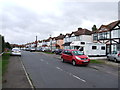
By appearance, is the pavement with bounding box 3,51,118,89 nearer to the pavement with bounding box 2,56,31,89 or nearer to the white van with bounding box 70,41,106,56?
the pavement with bounding box 2,56,31,89

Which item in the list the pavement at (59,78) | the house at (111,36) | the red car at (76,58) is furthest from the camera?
the house at (111,36)

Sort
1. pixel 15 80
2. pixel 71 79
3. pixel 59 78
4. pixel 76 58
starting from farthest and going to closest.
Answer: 1. pixel 76 58
2. pixel 59 78
3. pixel 71 79
4. pixel 15 80

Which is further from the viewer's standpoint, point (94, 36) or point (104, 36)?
point (94, 36)

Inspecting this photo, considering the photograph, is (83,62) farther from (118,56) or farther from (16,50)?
(16,50)

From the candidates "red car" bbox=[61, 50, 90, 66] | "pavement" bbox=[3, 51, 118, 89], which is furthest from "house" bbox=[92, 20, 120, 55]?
"pavement" bbox=[3, 51, 118, 89]

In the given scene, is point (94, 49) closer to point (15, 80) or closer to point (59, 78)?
point (59, 78)

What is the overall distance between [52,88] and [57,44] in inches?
2362

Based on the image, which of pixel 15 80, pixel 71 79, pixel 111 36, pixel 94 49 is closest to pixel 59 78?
pixel 71 79

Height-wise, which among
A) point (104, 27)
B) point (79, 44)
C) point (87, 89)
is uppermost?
point (104, 27)

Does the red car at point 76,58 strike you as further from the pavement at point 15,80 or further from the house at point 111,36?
the house at point 111,36

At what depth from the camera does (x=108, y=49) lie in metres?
29.8

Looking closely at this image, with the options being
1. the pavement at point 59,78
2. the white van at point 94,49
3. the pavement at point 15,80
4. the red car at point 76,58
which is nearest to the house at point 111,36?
the white van at point 94,49

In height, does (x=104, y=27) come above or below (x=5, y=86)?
above

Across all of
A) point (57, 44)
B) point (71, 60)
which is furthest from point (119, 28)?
→ point (57, 44)
